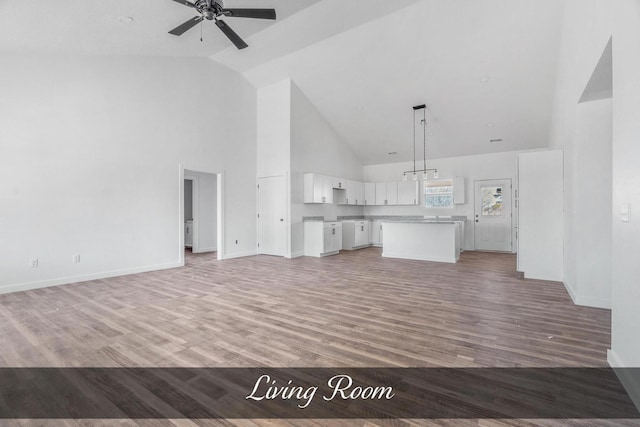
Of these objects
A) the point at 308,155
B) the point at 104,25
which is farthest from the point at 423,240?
the point at 104,25

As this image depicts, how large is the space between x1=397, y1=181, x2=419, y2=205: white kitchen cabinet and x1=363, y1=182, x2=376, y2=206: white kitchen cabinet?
2.76 ft

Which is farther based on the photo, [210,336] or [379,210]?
[379,210]

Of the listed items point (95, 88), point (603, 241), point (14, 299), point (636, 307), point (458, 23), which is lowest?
point (14, 299)

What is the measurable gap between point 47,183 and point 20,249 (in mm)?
962

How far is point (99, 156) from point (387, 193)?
7.49 meters

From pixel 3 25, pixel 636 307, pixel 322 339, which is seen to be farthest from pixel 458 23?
pixel 3 25

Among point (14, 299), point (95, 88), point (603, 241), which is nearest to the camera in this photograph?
point (603, 241)

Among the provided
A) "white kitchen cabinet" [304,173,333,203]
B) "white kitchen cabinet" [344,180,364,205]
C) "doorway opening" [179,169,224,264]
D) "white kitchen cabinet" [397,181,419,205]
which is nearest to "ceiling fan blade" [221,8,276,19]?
"white kitchen cabinet" [304,173,333,203]

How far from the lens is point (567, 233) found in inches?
167

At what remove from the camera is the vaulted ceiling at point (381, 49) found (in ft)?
13.4

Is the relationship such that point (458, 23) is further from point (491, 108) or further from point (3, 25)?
point (3, 25)

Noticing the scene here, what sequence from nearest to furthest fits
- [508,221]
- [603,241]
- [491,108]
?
[603,241] < [491,108] < [508,221]

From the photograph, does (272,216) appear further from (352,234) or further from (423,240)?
(423,240)
